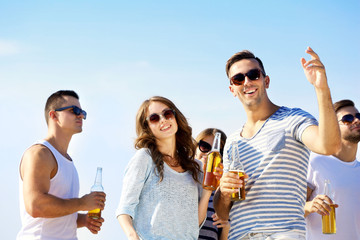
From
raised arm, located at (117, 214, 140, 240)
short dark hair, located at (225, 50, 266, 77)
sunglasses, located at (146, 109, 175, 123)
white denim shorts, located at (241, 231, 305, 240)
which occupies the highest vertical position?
short dark hair, located at (225, 50, 266, 77)

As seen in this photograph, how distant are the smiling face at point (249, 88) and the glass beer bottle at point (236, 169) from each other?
501mm

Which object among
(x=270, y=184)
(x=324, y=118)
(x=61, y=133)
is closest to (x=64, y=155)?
(x=61, y=133)

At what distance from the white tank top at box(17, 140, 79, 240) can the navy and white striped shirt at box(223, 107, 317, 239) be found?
2370 mm

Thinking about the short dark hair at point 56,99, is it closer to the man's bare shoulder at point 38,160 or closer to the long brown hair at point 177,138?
the man's bare shoulder at point 38,160

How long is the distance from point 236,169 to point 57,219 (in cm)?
253

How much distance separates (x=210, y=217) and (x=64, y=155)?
214cm

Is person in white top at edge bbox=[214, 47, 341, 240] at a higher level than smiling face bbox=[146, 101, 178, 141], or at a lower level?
lower

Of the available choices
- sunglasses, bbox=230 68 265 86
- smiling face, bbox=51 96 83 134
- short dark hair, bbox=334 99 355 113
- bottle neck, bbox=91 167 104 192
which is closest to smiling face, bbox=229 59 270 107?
sunglasses, bbox=230 68 265 86

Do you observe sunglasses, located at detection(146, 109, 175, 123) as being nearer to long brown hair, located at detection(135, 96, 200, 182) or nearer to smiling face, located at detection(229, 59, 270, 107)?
long brown hair, located at detection(135, 96, 200, 182)

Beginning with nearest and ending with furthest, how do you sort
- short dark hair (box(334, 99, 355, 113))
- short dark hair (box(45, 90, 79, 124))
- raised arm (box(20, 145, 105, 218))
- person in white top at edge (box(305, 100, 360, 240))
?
1. raised arm (box(20, 145, 105, 218))
2. person in white top at edge (box(305, 100, 360, 240))
3. short dark hair (box(45, 90, 79, 124))
4. short dark hair (box(334, 99, 355, 113))

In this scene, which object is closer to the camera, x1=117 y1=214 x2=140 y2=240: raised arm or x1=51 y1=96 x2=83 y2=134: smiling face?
x1=117 y1=214 x2=140 y2=240: raised arm

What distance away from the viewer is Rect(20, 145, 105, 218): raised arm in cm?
521

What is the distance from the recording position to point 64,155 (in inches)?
238

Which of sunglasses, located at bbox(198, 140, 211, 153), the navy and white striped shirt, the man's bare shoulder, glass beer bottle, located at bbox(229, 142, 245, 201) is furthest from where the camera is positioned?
sunglasses, located at bbox(198, 140, 211, 153)
